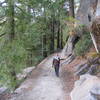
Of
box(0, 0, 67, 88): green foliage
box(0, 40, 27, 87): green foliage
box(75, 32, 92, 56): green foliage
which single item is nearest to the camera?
box(0, 40, 27, 87): green foliage

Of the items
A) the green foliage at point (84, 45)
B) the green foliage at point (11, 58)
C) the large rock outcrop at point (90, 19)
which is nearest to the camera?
the green foliage at point (11, 58)

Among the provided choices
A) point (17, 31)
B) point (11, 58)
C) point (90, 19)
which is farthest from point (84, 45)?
point (11, 58)

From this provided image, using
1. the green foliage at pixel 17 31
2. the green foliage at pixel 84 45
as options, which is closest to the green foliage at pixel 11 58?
the green foliage at pixel 17 31

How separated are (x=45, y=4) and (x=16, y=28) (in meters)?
2.27

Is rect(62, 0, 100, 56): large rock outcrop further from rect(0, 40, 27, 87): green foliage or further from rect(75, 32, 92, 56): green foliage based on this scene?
rect(0, 40, 27, 87): green foliage

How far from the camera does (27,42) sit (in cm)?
1130

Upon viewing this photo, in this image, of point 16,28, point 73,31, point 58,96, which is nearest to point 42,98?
point 58,96

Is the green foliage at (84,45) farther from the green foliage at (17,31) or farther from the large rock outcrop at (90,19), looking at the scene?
the green foliage at (17,31)

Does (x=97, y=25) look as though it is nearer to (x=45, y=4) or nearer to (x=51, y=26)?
(x=45, y=4)

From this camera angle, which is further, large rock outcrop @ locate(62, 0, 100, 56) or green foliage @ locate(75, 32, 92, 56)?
green foliage @ locate(75, 32, 92, 56)

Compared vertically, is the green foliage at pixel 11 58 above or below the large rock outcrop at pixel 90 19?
below

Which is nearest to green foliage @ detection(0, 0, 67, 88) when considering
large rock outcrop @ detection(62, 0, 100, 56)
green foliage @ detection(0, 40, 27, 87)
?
green foliage @ detection(0, 40, 27, 87)

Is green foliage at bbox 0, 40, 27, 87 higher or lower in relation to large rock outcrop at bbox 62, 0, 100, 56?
lower

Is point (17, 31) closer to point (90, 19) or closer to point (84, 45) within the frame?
point (90, 19)
